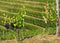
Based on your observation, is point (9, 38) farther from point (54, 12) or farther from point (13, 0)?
point (13, 0)

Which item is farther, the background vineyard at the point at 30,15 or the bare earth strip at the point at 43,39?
the background vineyard at the point at 30,15

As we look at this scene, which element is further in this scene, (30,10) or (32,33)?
(30,10)

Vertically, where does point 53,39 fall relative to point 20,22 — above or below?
below

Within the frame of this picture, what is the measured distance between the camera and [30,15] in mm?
19750

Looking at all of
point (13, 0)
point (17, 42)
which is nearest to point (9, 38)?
point (17, 42)

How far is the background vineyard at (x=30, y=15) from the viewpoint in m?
17.1

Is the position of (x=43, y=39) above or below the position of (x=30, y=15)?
below

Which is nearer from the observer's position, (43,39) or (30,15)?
(43,39)

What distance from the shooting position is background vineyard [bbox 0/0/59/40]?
17.1 metres

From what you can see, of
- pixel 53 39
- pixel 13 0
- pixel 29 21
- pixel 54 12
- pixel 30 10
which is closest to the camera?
pixel 53 39

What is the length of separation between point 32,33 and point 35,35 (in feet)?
1.57

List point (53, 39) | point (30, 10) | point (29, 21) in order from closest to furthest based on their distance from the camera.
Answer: point (53, 39)
point (29, 21)
point (30, 10)

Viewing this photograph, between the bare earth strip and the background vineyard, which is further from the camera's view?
the background vineyard

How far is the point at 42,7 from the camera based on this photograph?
67.3ft
